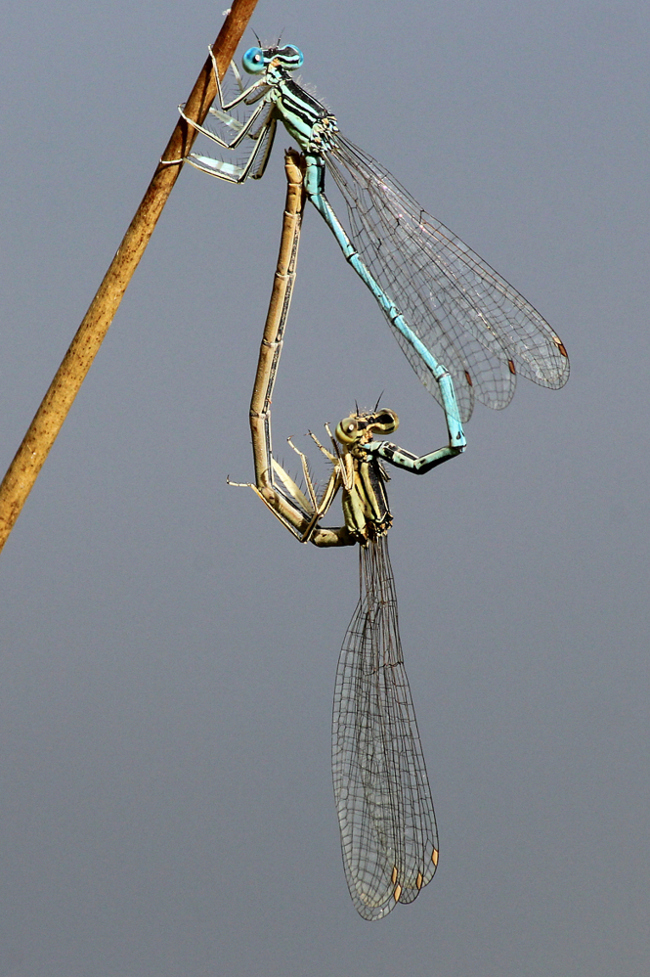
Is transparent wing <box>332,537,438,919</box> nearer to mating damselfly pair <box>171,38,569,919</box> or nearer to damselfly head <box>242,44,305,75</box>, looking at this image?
mating damselfly pair <box>171,38,569,919</box>

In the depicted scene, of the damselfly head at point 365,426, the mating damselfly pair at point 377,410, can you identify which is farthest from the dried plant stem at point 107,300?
the damselfly head at point 365,426

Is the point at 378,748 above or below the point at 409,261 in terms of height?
below

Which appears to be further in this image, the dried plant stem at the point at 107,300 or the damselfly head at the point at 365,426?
the damselfly head at the point at 365,426

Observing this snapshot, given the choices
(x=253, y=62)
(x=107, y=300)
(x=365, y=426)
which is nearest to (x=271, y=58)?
(x=253, y=62)

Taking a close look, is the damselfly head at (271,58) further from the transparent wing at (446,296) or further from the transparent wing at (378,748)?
the transparent wing at (378,748)

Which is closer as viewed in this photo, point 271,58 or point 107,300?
point 107,300

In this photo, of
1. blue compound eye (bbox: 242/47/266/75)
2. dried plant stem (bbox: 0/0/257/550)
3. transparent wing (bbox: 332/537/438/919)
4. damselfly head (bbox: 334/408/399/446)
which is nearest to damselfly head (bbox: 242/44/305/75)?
blue compound eye (bbox: 242/47/266/75)

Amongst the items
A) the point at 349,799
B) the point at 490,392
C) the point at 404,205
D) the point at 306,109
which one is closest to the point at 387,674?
the point at 349,799

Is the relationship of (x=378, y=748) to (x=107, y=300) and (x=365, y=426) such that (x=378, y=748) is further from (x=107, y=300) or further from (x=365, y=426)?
(x=107, y=300)

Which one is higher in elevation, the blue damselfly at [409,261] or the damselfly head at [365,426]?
the blue damselfly at [409,261]
